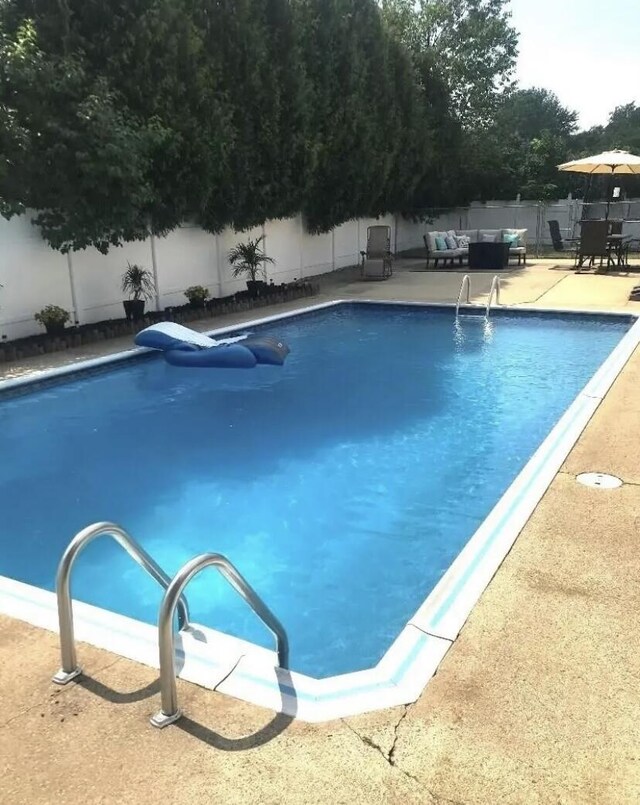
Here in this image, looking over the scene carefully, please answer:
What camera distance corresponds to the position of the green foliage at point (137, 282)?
11.9 meters

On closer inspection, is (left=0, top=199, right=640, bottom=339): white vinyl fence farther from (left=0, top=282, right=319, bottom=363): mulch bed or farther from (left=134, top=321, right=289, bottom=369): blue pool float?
(left=134, top=321, right=289, bottom=369): blue pool float

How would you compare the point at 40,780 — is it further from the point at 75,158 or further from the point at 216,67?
the point at 216,67

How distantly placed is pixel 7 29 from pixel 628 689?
37.3 ft

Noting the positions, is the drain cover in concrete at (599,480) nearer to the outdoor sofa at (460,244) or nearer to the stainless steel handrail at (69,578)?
the stainless steel handrail at (69,578)

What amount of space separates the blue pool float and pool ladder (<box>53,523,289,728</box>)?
6648 millimetres

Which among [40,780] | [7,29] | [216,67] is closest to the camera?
[40,780]

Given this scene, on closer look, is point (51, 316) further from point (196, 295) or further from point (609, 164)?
point (609, 164)

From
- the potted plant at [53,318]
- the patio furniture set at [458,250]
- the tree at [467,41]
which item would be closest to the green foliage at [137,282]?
the potted plant at [53,318]

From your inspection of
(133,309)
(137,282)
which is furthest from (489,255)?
(133,309)

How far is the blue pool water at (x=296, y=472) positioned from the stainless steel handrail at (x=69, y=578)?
1276mm

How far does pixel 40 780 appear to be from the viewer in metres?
2.38

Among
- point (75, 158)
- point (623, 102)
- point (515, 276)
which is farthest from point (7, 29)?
point (623, 102)

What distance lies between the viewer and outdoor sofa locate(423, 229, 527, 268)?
66.0ft

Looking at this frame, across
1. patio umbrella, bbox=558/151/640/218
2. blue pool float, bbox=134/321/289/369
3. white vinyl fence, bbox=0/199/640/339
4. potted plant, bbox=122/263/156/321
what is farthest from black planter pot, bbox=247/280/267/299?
patio umbrella, bbox=558/151/640/218
